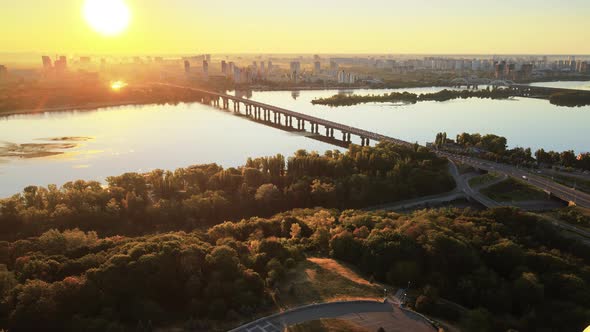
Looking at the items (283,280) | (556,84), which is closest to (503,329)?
(283,280)

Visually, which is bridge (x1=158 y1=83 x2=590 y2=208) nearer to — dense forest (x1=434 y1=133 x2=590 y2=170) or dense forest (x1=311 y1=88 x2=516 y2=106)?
dense forest (x1=434 y1=133 x2=590 y2=170)

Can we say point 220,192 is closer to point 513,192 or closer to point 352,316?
point 352,316

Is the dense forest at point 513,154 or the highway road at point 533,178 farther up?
the dense forest at point 513,154

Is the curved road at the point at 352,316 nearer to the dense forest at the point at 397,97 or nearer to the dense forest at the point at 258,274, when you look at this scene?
the dense forest at the point at 258,274

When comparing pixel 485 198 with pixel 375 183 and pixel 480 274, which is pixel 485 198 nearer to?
pixel 375 183

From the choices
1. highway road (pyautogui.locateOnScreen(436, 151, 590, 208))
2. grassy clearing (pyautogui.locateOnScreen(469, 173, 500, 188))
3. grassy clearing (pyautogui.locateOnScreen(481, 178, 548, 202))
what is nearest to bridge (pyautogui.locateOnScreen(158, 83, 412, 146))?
highway road (pyautogui.locateOnScreen(436, 151, 590, 208))

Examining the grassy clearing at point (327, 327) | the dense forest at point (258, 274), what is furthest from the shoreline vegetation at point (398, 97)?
the grassy clearing at point (327, 327)
